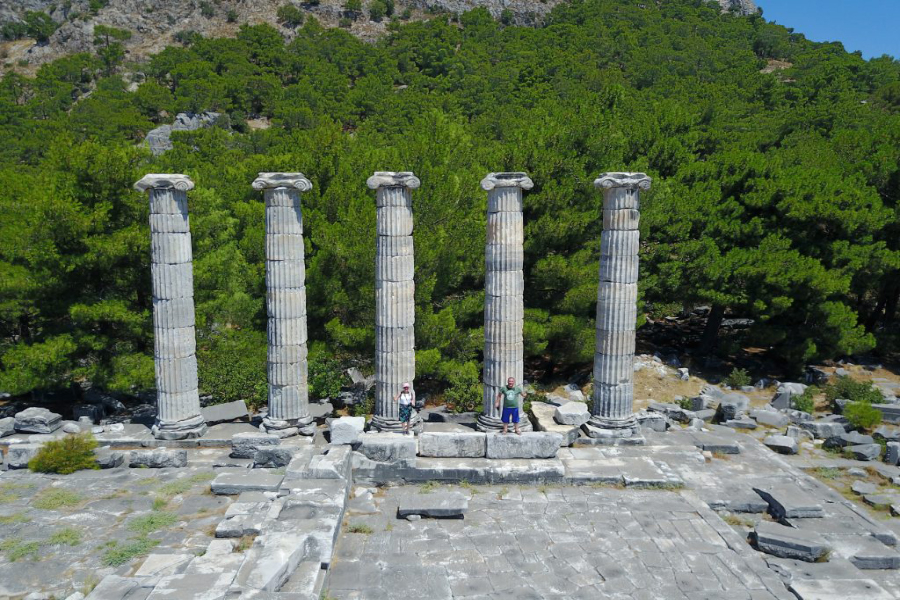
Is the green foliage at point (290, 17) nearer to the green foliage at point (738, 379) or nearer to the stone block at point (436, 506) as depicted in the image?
the green foliage at point (738, 379)

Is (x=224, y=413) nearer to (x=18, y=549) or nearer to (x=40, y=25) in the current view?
(x=18, y=549)

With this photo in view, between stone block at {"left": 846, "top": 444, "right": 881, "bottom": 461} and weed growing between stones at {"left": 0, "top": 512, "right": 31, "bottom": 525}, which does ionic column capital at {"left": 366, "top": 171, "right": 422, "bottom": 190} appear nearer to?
weed growing between stones at {"left": 0, "top": 512, "right": 31, "bottom": 525}

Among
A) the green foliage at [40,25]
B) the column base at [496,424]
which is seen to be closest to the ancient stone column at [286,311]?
the column base at [496,424]

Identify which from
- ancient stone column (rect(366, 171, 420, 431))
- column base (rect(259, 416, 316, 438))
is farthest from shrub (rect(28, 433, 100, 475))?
ancient stone column (rect(366, 171, 420, 431))

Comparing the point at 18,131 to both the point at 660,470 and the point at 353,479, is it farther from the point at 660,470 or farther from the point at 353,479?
the point at 660,470

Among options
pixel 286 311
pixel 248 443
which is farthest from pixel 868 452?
pixel 248 443

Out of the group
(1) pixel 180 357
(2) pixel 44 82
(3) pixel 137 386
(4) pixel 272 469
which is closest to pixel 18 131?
(2) pixel 44 82
